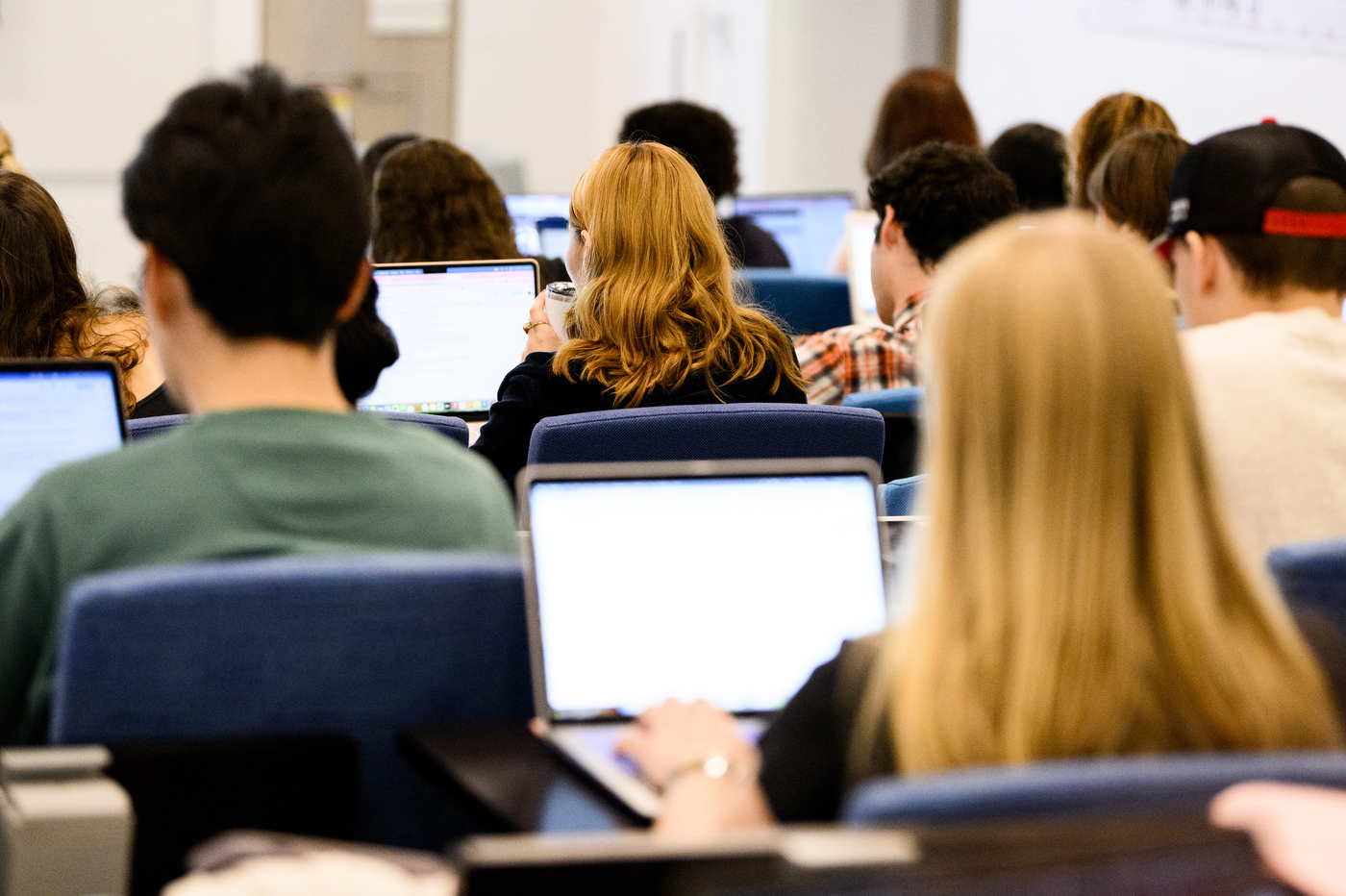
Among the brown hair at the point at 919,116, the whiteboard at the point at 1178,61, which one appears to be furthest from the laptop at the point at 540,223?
the whiteboard at the point at 1178,61

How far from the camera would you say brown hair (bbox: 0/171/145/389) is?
7.80ft

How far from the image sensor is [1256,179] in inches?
74.3

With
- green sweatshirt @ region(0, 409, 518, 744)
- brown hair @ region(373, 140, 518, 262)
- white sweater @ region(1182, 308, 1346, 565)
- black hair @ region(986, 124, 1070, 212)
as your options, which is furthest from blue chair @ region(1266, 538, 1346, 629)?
black hair @ region(986, 124, 1070, 212)

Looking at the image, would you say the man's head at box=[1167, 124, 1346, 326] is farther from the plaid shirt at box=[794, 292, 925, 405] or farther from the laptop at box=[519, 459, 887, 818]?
the plaid shirt at box=[794, 292, 925, 405]

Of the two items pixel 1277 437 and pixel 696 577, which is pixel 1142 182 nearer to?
pixel 1277 437

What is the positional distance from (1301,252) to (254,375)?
1255 mm

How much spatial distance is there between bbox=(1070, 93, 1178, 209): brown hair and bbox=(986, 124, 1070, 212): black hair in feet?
0.73

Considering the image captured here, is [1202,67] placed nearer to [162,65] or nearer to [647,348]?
[647,348]

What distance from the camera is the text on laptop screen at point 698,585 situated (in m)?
1.34

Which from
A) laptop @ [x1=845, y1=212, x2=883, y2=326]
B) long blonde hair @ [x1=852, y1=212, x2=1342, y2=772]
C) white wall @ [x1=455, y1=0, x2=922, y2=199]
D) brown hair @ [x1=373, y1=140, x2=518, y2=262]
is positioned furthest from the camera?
white wall @ [x1=455, y1=0, x2=922, y2=199]

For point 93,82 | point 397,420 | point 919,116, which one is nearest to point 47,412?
point 397,420

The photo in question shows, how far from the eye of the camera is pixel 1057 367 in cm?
101

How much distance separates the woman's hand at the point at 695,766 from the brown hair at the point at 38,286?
4.88ft

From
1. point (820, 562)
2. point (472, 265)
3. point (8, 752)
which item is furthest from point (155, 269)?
point (472, 265)
